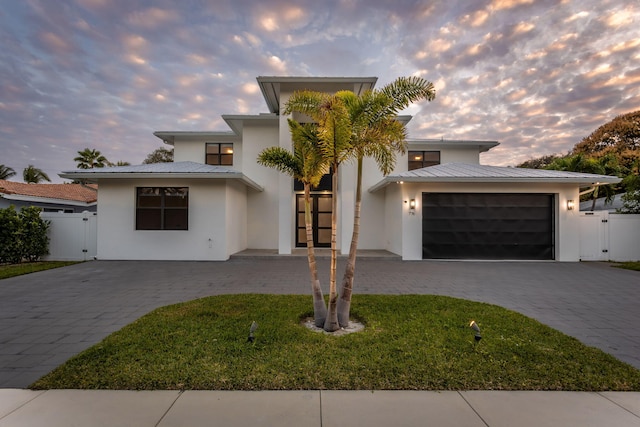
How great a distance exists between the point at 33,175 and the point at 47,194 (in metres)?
17.5

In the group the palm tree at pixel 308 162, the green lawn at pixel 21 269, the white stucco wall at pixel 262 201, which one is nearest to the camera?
the palm tree at pixel 308 162

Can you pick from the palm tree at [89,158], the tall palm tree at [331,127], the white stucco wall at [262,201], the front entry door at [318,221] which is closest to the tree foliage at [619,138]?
the front entry door at [318,221]

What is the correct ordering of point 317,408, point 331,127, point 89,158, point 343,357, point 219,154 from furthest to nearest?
point 89,158, point 219,154, point 331,127, point 343,357, point 317,408

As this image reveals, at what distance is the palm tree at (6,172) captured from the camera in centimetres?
2410

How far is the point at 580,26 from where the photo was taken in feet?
33.2

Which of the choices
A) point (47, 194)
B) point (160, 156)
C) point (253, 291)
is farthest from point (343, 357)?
point (160, 156)

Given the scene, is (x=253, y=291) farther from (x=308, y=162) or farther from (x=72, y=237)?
(x=72, y=237)

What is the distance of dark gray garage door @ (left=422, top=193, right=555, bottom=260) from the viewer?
395 inches

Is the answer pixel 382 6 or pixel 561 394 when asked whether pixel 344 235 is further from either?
pixel 561 394

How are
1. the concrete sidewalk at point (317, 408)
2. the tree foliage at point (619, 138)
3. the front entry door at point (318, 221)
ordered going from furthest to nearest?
the tree foliage at point (619, 138), the front entry door at point (318, 221), the concrete sidewalk at point (317, 408)

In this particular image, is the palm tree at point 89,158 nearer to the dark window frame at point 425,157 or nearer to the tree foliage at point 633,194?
the dark window frame at point 425,157

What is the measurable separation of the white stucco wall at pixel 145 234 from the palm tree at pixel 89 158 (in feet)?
67.9

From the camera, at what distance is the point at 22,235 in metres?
9.27

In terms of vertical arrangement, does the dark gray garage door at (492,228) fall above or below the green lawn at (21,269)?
above
